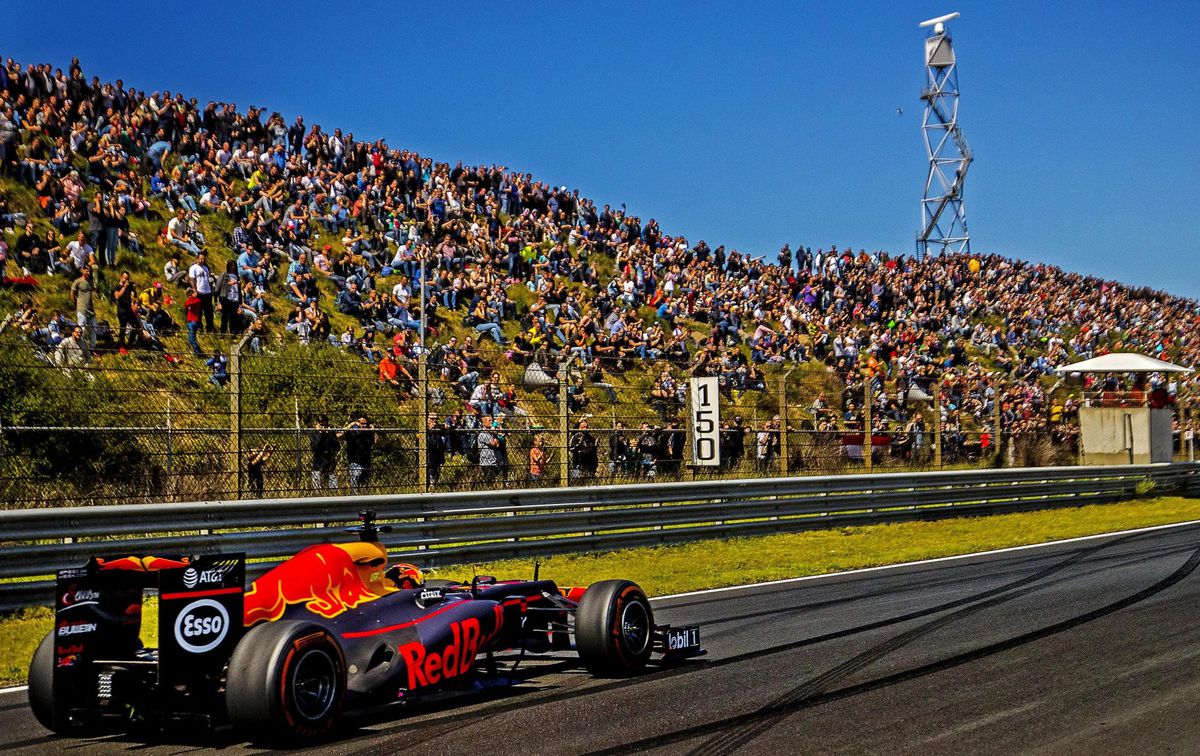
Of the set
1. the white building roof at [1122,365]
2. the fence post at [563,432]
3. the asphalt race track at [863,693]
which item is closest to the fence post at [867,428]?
the fence post at [563,432]

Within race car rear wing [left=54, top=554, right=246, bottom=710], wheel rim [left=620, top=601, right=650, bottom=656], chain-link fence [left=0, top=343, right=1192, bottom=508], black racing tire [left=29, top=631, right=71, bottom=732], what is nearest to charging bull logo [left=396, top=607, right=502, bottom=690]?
wheel rim [left=620, top=601, right=650, bottom=656]

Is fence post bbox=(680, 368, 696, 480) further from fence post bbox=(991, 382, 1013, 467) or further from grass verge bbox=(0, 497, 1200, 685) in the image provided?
fence post bbox=(991, 382, 1013, 467)

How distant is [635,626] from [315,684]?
94.5 inches

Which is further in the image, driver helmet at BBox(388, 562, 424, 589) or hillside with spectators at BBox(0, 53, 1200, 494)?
hillside with spectators at BBox(0, 53, 1200, 494)

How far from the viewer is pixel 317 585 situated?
265 inches

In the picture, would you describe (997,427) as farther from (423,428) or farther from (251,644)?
(251,644)

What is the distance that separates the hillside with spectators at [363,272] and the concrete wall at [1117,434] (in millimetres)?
1186

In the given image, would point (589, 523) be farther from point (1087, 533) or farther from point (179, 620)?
point (179, 620)

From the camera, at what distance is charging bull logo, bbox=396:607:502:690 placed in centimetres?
674

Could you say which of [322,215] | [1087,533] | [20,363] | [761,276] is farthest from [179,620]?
[761,276]

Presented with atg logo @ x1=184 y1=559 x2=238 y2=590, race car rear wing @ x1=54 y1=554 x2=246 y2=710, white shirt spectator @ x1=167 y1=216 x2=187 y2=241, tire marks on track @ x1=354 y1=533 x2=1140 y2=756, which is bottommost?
tire marks on track @ x1=354 y1=533 x2=1140 y2=756

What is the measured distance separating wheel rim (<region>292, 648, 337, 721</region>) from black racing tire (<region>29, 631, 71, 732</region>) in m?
1.18

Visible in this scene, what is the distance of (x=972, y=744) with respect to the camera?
5738mm

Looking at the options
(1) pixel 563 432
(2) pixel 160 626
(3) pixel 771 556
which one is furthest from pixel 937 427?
(2) pixel 160 626
